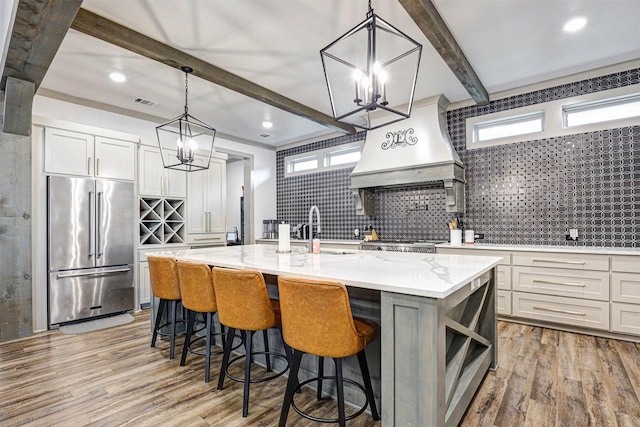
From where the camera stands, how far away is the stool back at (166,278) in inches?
113

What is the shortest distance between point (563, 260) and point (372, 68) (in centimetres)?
A: 319

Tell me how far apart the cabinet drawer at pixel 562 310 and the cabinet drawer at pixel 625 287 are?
0.14 m

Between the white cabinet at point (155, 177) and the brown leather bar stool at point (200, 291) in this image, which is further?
the white cabinet at point (155, 177)

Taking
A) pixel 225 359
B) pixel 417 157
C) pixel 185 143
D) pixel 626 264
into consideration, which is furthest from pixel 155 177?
pixel 626 264

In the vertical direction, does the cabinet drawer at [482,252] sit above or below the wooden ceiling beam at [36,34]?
below

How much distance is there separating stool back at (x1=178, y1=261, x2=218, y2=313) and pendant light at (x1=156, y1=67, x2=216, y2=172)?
1.15 metres

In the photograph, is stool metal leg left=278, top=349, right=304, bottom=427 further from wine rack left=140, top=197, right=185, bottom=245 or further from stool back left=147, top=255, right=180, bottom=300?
wine rack left=140, top=197, right=185, bottom=245

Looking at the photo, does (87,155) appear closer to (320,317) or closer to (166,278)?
(166,278)

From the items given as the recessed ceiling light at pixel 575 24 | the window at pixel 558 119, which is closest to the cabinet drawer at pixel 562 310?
the window at pixel 558 119

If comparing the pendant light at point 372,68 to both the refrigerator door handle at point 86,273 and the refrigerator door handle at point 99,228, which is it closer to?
the refrigerator door handle at point 99,228

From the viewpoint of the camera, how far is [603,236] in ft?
12.0

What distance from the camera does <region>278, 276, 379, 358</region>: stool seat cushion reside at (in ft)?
5.27

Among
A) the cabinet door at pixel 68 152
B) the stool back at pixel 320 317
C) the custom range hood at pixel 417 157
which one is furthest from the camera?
the custom range hood at pixel 417 157

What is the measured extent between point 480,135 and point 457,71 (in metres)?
1.50
